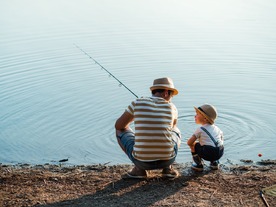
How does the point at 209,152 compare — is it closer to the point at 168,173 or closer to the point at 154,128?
the point at 168,173

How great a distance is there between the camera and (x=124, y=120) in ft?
17.3

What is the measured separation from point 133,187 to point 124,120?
2.33ft

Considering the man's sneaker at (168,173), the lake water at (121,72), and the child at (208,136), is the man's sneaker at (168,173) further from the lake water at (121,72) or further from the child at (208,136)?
the lake water at (121,72)

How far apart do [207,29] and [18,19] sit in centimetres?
678

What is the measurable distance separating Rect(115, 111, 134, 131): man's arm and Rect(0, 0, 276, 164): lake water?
141cm

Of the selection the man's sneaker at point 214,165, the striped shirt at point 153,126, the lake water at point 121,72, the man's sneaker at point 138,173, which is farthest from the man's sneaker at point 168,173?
the lake water at point 121,72

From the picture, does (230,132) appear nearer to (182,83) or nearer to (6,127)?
(182,83)

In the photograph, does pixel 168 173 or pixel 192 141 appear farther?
pixel 192 141

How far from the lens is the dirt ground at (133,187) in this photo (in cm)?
477

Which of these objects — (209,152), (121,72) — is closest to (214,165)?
(209,152)

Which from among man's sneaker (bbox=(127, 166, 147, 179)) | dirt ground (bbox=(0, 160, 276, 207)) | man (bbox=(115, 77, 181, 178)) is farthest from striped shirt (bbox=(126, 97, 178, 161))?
dirt ground (bbox=(0, 160, 276, 207))

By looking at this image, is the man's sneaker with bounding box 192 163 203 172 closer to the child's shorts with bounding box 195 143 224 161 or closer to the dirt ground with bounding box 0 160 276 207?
the dirt ground with bounding box 0 160 276 207

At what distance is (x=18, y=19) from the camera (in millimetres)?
17203

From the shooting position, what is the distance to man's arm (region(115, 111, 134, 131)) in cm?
519
